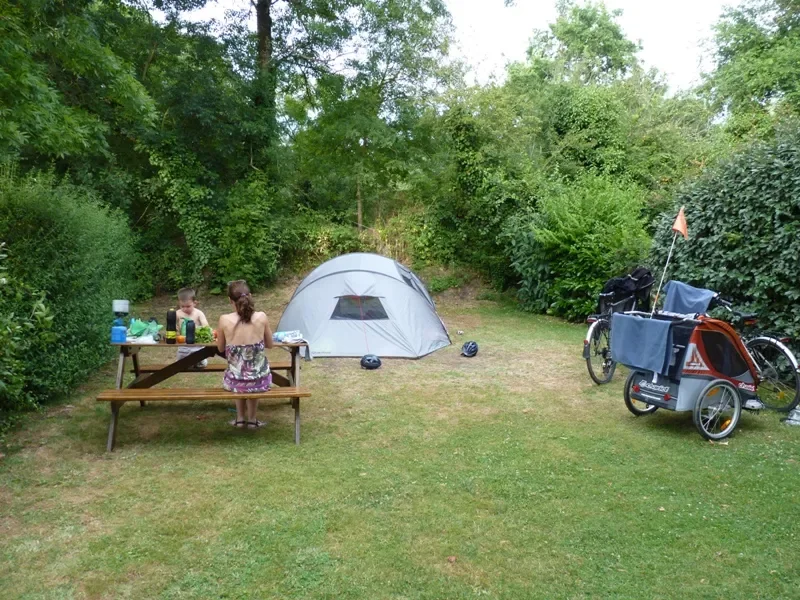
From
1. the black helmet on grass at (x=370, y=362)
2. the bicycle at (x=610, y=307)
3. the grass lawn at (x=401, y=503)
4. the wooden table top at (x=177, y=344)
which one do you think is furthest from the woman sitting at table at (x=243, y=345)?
the bicycle at (x=610, y=307)

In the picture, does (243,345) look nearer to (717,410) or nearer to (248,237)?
(717,410)

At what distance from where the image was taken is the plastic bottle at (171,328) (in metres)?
5.05

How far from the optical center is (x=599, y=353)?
708 cm

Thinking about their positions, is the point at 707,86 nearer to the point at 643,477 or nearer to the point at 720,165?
the point at 720,165

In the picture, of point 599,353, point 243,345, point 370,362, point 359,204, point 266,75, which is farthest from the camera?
point 359,204

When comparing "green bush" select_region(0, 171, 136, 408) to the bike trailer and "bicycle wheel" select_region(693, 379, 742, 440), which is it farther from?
"bicycle wheel" select_region(693, 379, 742, 440)

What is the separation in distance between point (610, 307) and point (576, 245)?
4.17 meters

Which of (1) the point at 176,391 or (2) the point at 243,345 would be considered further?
(2) the point at 243,345

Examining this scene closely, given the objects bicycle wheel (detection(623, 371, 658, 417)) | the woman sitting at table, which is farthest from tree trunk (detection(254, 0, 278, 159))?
bicycle wheel (detection(623, 371, 658, 417))

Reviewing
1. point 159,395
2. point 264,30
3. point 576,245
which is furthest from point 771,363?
point 264,30

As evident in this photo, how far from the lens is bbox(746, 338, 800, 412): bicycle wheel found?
5.89 m

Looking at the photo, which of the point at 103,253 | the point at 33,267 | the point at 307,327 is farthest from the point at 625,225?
the point at 33,267

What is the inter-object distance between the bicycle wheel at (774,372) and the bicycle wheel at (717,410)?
0.97 m

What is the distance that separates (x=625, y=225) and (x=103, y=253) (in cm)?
856
